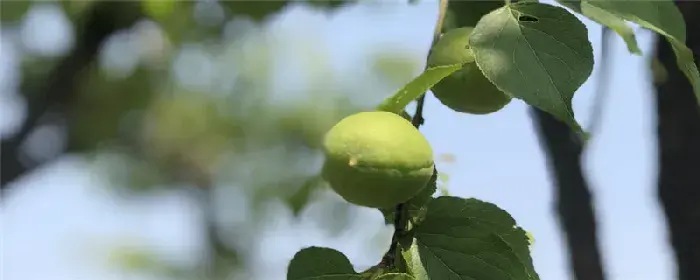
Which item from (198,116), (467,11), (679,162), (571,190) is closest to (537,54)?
(467,11)

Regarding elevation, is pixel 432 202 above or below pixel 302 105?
above

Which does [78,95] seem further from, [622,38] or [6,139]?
[622,38]

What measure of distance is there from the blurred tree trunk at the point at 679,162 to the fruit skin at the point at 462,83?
997 mm

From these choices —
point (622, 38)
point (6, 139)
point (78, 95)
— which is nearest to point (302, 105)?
point (78, 95)

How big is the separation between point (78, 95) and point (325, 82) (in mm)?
4177

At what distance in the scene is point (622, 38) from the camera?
2.02ft

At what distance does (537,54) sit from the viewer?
1.62 feet

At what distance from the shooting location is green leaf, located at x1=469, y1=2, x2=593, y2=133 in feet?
1.54

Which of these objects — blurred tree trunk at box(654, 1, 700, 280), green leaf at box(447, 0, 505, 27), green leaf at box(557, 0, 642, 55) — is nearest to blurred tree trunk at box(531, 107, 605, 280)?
blurred tree trunk at box(654, 1, 700, 280)

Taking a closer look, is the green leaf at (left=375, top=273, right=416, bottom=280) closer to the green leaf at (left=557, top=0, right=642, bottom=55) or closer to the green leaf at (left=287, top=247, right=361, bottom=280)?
the green leaf at (left=287, top=247, right=361, bottom=280)

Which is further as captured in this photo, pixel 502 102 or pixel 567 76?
pixel 502 102

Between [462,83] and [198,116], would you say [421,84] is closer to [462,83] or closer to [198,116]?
[462,83]

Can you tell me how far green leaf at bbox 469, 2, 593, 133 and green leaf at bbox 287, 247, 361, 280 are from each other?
0.16m

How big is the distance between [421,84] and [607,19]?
176 mm
